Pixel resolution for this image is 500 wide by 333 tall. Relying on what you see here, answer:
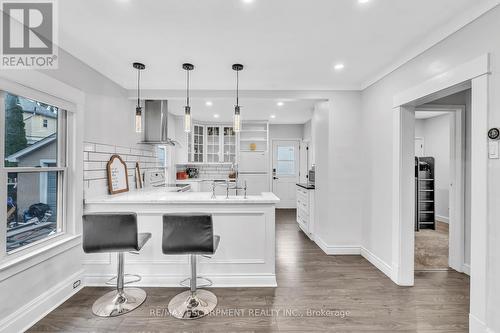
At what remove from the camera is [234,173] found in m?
6.25

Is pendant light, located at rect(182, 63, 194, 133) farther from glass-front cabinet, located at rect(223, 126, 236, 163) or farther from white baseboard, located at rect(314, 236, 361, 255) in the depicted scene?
glass-front cabinet, located at rect(223, 126, 236, 163)

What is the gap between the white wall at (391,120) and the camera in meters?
1.62

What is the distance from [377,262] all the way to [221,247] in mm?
2043

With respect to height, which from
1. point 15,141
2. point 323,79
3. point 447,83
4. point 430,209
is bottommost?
point 430,209

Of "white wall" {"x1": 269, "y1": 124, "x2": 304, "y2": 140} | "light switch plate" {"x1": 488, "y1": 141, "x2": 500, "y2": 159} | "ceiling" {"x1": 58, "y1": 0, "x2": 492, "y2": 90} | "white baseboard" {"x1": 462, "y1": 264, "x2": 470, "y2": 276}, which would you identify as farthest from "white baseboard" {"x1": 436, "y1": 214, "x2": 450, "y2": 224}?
"light switch plate" {"x1": 488, "y1": 141, "x2": 500, "y2": 159}

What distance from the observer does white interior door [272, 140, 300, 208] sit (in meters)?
6.72

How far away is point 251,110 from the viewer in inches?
198

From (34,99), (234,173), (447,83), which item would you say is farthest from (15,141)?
(234,173)

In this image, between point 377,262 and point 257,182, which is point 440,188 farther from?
point 257,182

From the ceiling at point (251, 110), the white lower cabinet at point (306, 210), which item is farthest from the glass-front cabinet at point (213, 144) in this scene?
the white lower cabinet at point (306, 210)

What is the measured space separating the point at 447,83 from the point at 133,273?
11.8 feet

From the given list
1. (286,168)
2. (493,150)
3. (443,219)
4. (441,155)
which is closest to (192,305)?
(493,150)

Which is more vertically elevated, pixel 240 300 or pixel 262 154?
pixel 262 154

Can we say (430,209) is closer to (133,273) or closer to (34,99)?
(133,273)
